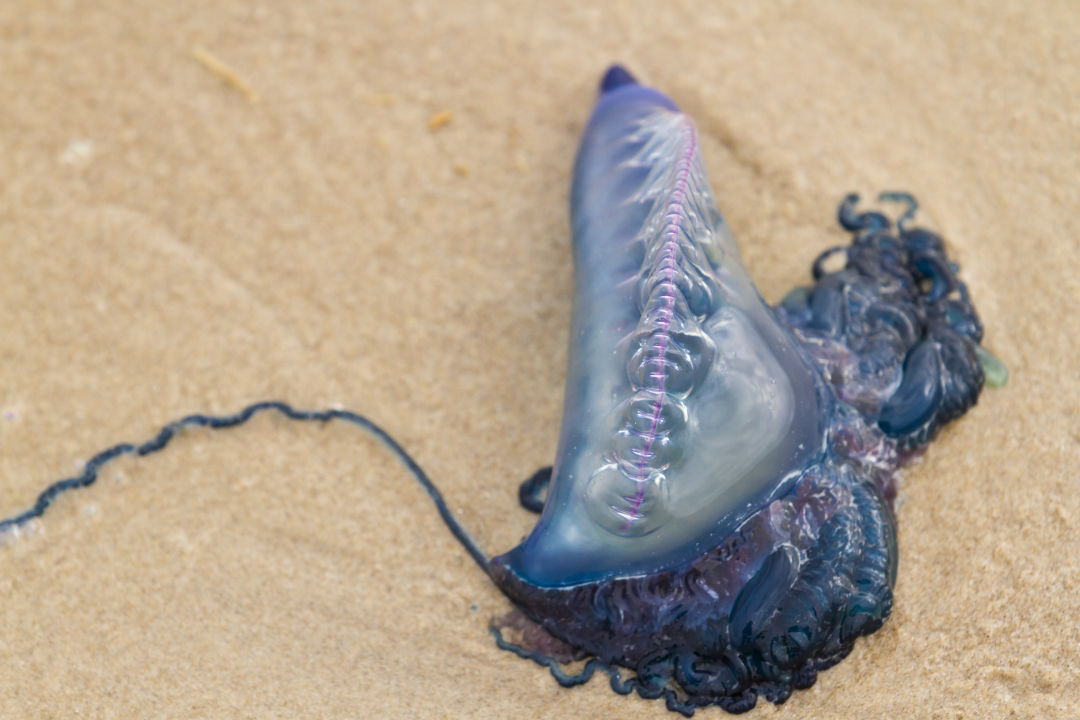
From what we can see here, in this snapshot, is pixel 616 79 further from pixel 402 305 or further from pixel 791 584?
pixel 791 584

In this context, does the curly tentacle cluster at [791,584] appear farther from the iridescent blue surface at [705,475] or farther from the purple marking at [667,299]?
the purple marking at [667,299]

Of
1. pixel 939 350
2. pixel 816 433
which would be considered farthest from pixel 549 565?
pixel 939 350

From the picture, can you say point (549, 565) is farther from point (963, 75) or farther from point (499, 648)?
point (963, 75)

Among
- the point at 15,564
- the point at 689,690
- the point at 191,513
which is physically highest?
the point at 689,690

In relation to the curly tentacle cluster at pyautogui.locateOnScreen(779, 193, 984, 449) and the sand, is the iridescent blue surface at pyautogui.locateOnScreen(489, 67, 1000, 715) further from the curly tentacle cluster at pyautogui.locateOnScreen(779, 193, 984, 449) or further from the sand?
the sand

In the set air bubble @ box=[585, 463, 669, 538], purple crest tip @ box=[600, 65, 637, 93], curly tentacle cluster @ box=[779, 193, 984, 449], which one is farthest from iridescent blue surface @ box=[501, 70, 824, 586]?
purple crest tip @ box=[600, 65, 637, 93]

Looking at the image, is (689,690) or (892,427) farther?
(892,427)

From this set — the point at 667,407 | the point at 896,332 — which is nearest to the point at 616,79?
the point at 896,332
